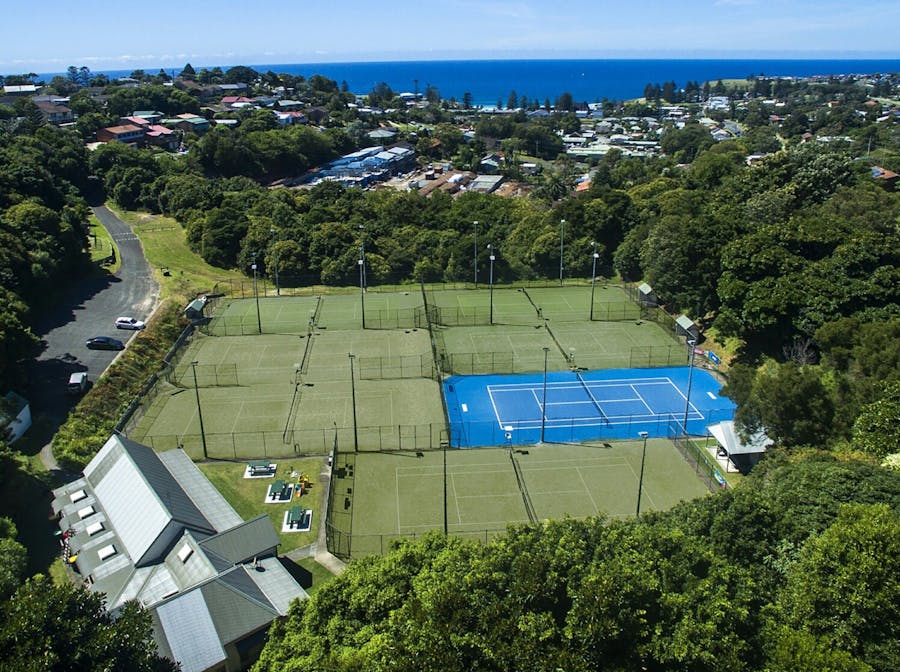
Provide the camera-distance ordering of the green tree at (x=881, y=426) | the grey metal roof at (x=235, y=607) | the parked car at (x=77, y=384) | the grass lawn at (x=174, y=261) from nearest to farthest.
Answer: the grey metal roof at (x=235, y=607), the green tree at (x=881, y=426), the parked car at (x=77, y=384), the grass lawn at (x=174, y=261)

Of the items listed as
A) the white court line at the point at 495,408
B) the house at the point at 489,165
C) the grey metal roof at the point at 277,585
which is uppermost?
the house at the point at 489,165

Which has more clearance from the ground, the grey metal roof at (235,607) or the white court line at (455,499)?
the grey metal roof at (235,607)

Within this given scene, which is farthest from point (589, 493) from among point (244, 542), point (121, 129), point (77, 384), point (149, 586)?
point (121, 129)

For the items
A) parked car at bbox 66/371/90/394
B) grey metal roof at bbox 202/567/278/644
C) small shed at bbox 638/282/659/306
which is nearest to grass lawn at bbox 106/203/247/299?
parked car at bbox 66/371/90/394

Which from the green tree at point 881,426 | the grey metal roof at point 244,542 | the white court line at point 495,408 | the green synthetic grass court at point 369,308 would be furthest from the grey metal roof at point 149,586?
the green synthetic grass court at point 369,308

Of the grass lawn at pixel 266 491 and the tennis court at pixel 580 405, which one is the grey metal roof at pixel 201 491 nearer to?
the grass lawn at pixel 266 491

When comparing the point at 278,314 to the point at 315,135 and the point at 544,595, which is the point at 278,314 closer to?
the point at 544,595

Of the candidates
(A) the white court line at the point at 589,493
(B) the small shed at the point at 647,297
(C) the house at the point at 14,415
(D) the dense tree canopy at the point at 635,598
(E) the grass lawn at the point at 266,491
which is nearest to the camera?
(D) the dense tree canopy at the point at 635,598

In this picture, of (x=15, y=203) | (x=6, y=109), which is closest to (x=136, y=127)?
(x=6, y=109)
